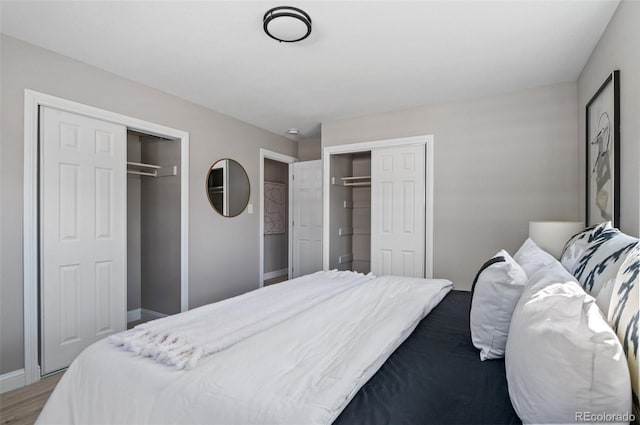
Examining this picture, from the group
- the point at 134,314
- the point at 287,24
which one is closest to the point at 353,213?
the point at 134,314

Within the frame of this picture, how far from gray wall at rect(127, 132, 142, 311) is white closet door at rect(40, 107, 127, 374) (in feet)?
3.05

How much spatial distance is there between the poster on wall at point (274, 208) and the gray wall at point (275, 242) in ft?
0.36

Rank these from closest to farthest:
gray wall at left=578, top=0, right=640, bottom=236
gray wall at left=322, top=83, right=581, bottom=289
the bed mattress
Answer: the bed mattress, gray wall at left=578, top=0, right=640, bottom=236, gray wall at left=322, top=83, right=581, bottom=289

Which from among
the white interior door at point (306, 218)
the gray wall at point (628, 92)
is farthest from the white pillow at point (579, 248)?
the white interior door at point (306, 218)

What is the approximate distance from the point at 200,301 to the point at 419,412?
3310 millimetres

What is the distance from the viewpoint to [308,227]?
16.2 feet

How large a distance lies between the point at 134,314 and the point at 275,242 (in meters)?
2.81

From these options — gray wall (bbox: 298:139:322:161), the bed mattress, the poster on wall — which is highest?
gray wall (bbox: 298:139:322:161)

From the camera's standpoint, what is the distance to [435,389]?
109 centimetres

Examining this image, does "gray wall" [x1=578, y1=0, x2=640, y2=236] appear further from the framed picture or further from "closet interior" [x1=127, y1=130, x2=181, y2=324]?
"closet interior" [x1=127, y1=130, x2=181, y2=324]

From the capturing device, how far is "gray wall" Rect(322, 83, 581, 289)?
3.22m

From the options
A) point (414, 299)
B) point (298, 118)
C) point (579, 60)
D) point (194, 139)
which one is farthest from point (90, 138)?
point (579, 60)

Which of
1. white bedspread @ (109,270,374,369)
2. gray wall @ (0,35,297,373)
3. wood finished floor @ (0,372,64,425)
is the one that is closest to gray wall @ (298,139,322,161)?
gray wall @ (0,35,297,373)

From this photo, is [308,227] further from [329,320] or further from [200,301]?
[329,320]
